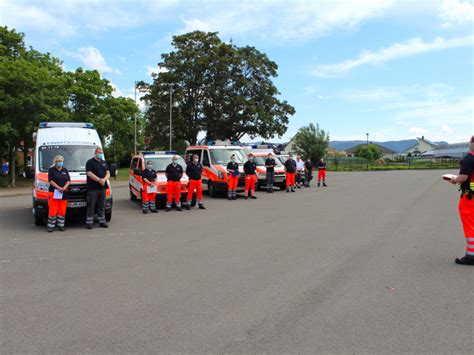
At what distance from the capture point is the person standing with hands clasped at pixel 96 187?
10.5 metres

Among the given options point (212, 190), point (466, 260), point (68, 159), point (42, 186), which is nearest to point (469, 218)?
point (466, 260)

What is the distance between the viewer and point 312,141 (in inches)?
2434

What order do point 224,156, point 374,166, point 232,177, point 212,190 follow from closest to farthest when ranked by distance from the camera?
point 232,177
point 212,190
point 224,156
point 374,166

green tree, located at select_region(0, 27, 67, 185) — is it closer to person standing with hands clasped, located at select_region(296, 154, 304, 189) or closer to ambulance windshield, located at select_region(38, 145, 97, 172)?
ambulance windshield, located at select_region(38, 145, 97, 172)

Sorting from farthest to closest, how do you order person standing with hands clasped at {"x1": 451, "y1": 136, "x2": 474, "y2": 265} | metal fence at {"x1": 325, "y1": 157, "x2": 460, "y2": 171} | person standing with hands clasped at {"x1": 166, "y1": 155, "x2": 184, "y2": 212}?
metal fence at {"x1": 325, "y1": 157, "x2": 460, "y2": 171} → person standing with hands clasped at {"x1": 166, "y1": 155, "x2": 184, "y2": 212} → person standing with hands clasped at {"x1": 451, "y1": 136, "x2": 474, "y2": 265}

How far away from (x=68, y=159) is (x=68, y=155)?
14 centimetres

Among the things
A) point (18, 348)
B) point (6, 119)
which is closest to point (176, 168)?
point (18, 348)

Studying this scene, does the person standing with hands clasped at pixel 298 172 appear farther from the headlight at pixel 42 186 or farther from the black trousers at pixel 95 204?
the headlight at pixel 42 186

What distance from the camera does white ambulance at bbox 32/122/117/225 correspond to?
34.6 ft

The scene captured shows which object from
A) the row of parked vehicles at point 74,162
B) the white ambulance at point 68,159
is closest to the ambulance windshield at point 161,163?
the row of parked vehicles at point 74,162

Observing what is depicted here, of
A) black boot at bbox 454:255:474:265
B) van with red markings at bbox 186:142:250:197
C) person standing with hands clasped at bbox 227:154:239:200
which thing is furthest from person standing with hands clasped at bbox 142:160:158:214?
black boot at bbox 454:255:474:265

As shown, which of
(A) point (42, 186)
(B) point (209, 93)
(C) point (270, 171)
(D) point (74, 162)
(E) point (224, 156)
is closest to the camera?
(A) point (42, 186)

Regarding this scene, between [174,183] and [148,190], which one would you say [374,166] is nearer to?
[174,183]

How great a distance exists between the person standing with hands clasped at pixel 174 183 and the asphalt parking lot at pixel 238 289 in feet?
11.2
